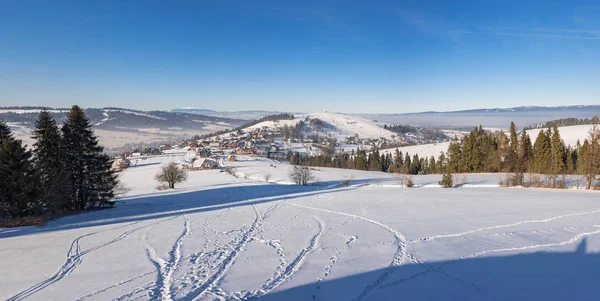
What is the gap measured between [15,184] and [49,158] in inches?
138

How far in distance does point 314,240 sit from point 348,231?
235cm

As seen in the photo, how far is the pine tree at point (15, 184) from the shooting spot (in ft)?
56.4

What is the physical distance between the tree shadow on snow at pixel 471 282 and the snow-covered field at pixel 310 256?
3 cm

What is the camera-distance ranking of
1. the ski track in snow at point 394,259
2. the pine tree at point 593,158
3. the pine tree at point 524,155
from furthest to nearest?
the pine tree at point 524,155
the pine tree at point 593,158
the ski track in snow at point 394,259

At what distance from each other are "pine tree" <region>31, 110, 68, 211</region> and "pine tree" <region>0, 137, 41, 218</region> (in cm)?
91

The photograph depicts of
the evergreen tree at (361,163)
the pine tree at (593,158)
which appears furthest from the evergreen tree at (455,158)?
the evergreen tree at (361,163)

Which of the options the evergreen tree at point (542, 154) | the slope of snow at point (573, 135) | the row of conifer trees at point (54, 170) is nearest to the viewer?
the row of conifer trees at point (54, 170)

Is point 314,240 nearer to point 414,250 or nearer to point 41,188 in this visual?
point 414,250

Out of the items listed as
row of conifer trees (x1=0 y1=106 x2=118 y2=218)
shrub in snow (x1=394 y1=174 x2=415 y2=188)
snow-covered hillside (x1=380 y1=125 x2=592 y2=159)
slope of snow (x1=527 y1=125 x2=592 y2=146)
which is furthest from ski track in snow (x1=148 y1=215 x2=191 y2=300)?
slope of snow (x1=527 y1=125 x2=592 y2=146)

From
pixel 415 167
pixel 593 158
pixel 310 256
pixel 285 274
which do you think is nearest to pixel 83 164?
pixel 310 256

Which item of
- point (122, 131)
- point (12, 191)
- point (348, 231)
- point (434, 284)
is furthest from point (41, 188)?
point (122, 131)

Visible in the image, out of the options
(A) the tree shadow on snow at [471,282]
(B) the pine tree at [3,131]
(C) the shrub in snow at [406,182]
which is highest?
(B) the pine tree at [3,131]

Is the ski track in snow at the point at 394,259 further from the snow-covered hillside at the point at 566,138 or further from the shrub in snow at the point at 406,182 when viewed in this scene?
the snow-covered hillside at the point at 566,138

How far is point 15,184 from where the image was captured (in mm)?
17141
